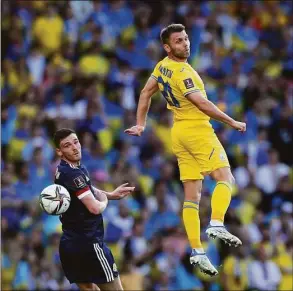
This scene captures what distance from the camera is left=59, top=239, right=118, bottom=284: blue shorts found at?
12.2m

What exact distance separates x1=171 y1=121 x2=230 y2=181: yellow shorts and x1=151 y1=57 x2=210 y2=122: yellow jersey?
10 centimetres

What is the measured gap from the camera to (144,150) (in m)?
19.8

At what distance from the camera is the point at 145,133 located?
20.0m

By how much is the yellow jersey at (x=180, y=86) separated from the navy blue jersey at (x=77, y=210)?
1.23 meters

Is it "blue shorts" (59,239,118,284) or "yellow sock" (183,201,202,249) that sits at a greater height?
"yellow sock" (183,201,202,249)

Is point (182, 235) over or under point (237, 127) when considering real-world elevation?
under

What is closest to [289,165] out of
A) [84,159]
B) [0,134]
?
[84,159]

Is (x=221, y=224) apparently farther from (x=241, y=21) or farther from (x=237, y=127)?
(x=241, y=21)

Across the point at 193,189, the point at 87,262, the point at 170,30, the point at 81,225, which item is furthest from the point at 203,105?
the point at 87,262

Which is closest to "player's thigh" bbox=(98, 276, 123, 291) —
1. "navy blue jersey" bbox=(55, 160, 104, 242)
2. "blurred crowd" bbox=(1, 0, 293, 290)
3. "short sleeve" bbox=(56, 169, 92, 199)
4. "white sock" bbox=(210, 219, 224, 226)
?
"navy blue jersey" bbox=(55, 160, 104, 242)

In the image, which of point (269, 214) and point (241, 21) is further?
point (241, 21)

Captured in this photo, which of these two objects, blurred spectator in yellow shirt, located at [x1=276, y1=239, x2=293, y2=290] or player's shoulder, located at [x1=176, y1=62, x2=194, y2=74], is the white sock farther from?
blurred spectator in yellow shirt, located at [x1=276, y1=239, x2=293, y2=290]

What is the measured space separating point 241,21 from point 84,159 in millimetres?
6306

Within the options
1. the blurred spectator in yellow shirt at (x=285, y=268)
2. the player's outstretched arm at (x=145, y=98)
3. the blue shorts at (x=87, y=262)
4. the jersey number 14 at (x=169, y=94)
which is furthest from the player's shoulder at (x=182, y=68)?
the blurred spectator in yellow shirt at (x=285, y=268)
